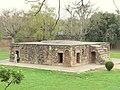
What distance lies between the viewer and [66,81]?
49.2ft

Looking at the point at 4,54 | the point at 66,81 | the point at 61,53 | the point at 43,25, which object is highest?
the point at 43,25

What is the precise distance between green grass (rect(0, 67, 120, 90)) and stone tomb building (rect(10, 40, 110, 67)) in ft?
9.80

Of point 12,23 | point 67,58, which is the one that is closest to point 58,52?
point 67,58

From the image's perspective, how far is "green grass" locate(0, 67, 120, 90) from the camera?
13.1 metres

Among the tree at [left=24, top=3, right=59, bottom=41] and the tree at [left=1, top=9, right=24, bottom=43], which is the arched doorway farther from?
the tree at [left=1, top=9, right=24, bottom=43]

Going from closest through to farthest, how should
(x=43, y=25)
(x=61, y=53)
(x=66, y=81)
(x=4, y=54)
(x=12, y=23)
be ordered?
(x=66, y=81) < (x=61, y=53) < (x=4, y=54) < (x=43, y=25) < (x=12, y=23)

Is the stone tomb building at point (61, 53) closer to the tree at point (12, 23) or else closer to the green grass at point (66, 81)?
the green grass at point (66, 81)

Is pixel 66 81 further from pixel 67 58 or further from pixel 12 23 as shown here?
pixel 12 23

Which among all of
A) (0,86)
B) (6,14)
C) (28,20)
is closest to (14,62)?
(0,86)

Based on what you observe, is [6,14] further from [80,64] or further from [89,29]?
[80,64]

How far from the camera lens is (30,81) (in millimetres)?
14758

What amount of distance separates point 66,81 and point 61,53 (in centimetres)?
635

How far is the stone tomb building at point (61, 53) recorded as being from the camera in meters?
20.9

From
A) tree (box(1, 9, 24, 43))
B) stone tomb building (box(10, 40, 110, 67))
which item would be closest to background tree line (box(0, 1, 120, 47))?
tree (box(1, 9, 24, 43))
